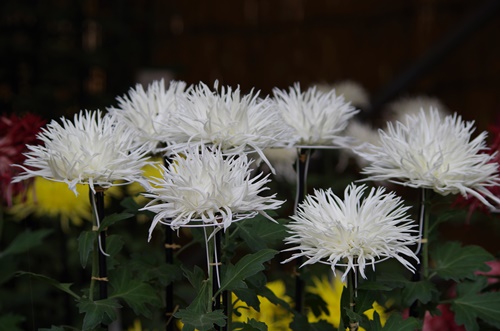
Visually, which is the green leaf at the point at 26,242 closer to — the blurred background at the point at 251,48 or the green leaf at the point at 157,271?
the green leaf at the point at 157,271

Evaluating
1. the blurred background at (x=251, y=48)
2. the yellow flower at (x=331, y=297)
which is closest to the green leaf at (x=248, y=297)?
the yellow flower at (x=331, y=297)

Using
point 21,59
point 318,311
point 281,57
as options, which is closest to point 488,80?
point 281,57

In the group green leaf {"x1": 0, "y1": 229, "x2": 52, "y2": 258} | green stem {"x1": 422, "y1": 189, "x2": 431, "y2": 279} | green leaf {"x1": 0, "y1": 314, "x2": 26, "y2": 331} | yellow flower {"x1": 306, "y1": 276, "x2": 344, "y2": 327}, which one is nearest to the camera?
green stem {"x1": 422, "y1": 189, "x2": 431, "y2": 279}

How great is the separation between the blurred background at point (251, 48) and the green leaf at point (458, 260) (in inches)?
67.5

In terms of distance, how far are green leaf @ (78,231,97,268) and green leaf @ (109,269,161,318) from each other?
0.23 ft

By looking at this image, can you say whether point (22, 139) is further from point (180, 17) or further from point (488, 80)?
point (180, 17)

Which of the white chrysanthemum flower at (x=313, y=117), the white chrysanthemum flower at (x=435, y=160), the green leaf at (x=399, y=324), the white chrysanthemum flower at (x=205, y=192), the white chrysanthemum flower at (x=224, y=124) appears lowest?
the green leaf at (x=399, y=324)

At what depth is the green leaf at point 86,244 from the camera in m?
0.90

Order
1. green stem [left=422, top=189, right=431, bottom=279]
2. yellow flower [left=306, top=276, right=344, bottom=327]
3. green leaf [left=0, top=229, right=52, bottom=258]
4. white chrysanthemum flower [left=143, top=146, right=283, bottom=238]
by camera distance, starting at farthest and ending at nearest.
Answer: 1. yellow flower [left=306, top=276, right=344, bottom=327]
2. green leaf [left=0, top=229, right=52, bottom=258]
3. green stem [left=422, top=189, right=431, bottom=279]
4. white chrysanthemum flower [left=143, top=146, right=283, bottom=238]

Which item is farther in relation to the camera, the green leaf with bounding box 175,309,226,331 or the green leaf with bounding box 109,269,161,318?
the green leaf with bounding box 109,269,161,318

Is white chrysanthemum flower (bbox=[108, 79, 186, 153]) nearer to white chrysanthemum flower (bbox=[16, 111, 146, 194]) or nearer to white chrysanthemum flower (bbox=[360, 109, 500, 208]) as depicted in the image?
white chrysanthemum flower (bbox=[16, 111, 146, 194])

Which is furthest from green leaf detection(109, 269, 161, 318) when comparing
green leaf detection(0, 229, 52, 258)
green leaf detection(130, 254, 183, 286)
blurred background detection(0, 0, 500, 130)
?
blurred background detection(0, 0, 500, 130)

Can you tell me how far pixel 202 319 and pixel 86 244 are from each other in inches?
7.1

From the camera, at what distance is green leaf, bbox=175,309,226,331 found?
786mm
